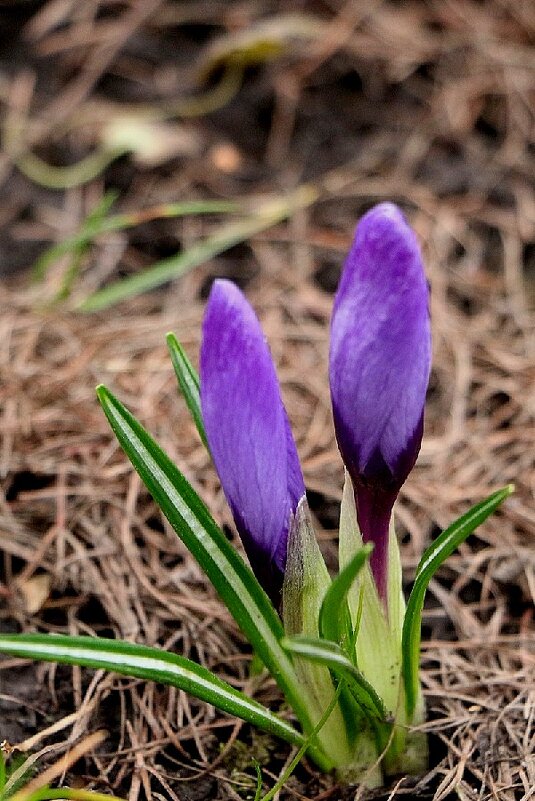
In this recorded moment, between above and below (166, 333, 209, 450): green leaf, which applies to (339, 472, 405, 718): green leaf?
below

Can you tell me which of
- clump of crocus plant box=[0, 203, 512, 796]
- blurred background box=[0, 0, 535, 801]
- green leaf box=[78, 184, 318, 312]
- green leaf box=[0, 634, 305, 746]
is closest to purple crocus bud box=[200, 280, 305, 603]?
clump of crocus plant box=[0, 203, 512, 796]

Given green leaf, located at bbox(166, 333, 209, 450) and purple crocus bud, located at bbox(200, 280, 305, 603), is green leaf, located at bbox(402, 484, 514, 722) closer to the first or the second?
purple crocus bud, located at bbox(200, 280, 305, 603)

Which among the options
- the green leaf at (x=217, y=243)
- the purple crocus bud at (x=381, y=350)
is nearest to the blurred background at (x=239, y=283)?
the green leaf at (x=217, y=243)

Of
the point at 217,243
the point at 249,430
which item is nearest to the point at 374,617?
the point at 249,430

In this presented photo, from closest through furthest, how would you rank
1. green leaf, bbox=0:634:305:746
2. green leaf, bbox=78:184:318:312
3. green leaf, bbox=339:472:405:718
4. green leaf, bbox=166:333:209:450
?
green leaf, bbox=0:634:305:746 → green leaf, bbox=339:472:405:718 → green leaf, bbox=166:333:209:450 → green leaf, bbox=78:184:318:312

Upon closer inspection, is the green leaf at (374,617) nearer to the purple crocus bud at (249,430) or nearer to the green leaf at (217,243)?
the purple crocus bud at (249,430)

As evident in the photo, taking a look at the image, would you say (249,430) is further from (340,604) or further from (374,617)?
(374,617)

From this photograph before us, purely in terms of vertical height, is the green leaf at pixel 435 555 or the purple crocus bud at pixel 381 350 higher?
the purple crocus bud at pixel 381 350
